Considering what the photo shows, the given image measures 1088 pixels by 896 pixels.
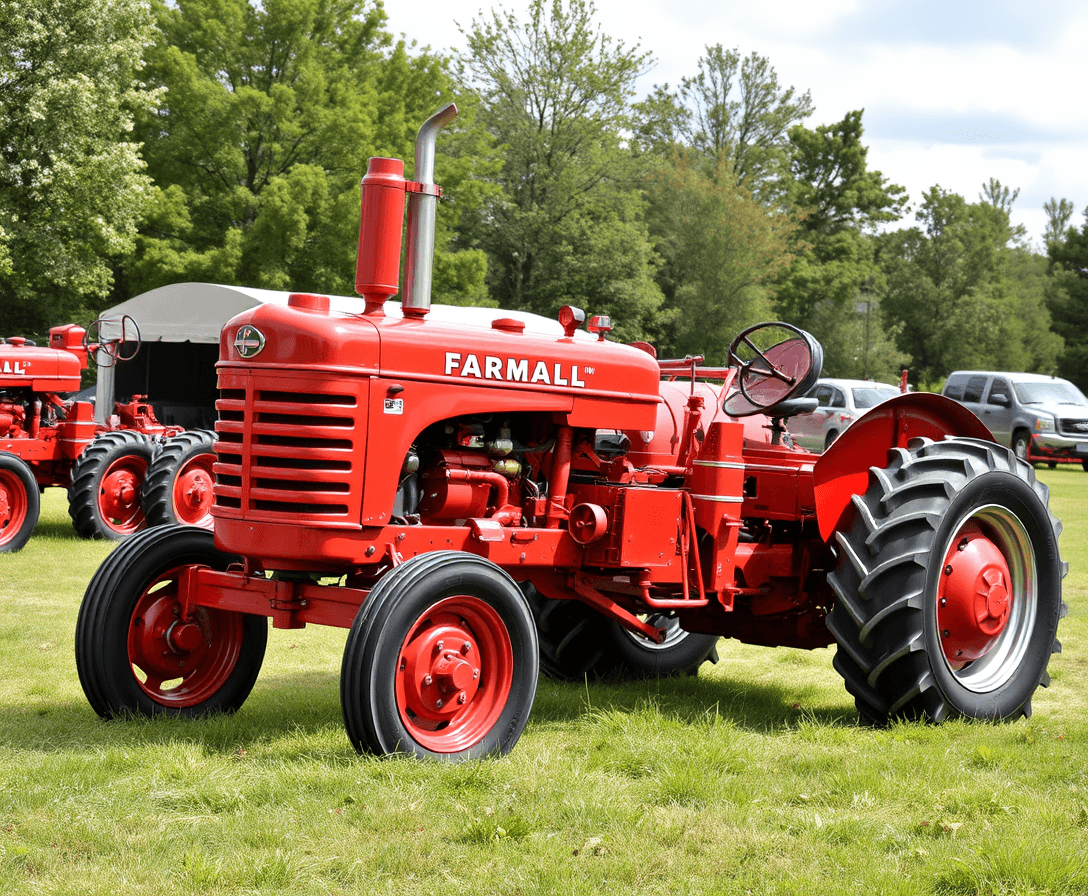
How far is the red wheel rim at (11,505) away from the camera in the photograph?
11.2 meters

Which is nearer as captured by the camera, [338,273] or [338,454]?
[338,454]

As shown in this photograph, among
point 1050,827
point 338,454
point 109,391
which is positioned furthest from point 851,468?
point 109,391

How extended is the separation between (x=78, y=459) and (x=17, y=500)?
0.85m

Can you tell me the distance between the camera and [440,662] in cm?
433

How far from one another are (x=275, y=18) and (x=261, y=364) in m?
26.0

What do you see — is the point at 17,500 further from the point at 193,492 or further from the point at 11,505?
the point at 193,492

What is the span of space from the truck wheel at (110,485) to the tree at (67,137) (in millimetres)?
12087

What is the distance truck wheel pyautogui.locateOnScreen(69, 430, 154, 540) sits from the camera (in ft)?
38.6

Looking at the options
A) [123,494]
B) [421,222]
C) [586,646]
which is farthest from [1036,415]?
[421,222]

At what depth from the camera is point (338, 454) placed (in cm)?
443

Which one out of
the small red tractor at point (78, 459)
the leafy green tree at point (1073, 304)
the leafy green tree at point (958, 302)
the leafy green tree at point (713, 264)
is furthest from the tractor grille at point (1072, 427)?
the leafy green tree at point (958, 302)

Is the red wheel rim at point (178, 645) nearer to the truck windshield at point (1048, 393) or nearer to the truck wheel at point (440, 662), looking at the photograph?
the truck wheel at point (440, 662)

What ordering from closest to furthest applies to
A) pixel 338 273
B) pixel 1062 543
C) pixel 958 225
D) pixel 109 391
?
1. pixel 1062 543
2. pixel 109 391
3. pixel 338 273
4. pixel 958 225

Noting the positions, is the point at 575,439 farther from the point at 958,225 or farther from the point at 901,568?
the point at 958,225
